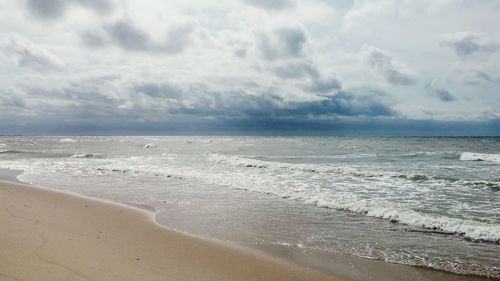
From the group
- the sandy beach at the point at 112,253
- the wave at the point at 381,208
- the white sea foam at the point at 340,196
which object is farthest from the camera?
the white sea foam at the point at 340,196

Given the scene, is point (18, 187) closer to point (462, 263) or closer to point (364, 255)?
point (364, 255)

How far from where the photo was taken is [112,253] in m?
6.35

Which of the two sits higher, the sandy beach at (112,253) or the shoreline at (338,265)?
the sandy beach at (112,253)

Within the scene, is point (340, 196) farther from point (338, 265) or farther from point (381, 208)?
point (338, 265)

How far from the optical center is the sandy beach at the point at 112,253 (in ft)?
17.4

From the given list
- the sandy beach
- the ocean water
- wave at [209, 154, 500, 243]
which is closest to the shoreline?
the sandy beach

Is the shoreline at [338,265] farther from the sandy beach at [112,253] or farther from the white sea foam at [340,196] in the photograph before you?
the white sea foam at [340,196]

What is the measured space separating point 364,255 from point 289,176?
42.1 ft

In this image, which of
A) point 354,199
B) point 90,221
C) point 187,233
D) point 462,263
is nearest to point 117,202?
point 90,221

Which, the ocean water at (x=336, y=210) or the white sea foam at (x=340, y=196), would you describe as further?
the white sea foam at (x=340, y=196)

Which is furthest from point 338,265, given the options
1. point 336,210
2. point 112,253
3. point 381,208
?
point 381,208

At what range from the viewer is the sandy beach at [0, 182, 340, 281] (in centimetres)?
531

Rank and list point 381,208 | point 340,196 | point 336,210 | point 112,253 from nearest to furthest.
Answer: point 112,253, point 381,208, point 336,210, point 340,196

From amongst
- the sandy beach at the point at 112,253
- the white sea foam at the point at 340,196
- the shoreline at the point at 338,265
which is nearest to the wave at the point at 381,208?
the white sea foam at the point at 340,196
